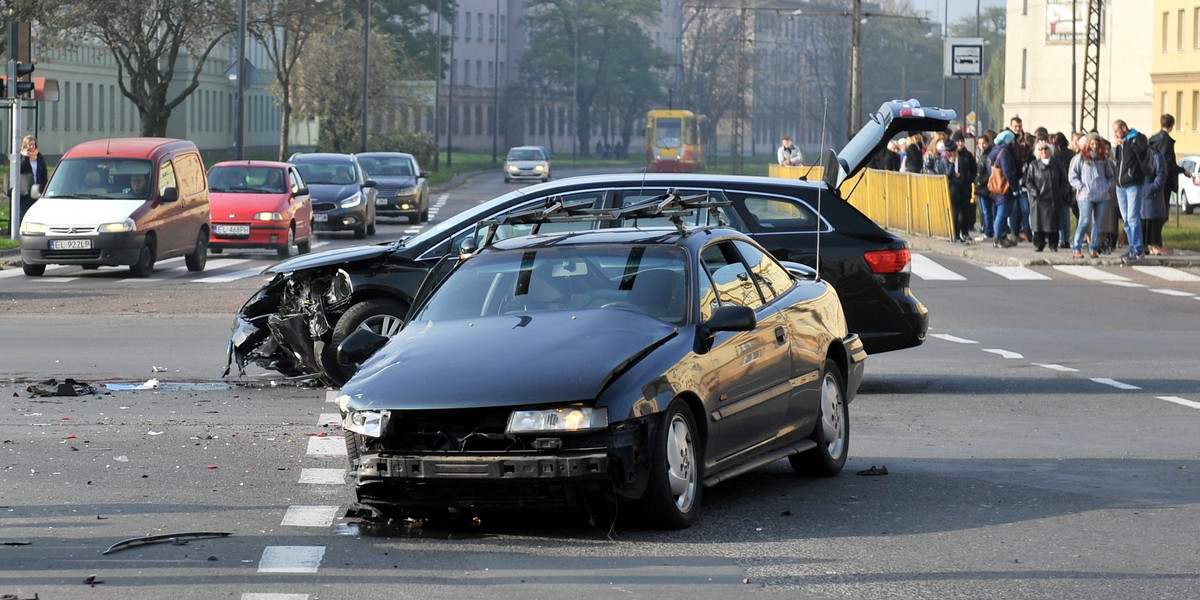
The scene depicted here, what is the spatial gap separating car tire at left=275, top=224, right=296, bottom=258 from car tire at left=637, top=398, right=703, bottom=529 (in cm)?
2237

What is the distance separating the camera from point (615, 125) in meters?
142

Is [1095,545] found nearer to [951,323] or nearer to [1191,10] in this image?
[951,323]

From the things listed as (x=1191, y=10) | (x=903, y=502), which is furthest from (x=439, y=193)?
(x=903, y=502)

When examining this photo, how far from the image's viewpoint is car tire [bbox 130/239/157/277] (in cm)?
2498

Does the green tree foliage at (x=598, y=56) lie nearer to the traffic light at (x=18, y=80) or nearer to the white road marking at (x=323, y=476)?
the traffic light at (x=18, y=80)

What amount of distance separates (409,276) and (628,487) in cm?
556

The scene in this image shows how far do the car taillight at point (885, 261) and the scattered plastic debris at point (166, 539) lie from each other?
6.51 m

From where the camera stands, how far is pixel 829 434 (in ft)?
30.4

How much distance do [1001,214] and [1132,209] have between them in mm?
4106

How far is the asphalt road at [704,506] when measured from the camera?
262 inches

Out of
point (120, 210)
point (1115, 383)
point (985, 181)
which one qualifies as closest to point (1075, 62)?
point (985, 181)

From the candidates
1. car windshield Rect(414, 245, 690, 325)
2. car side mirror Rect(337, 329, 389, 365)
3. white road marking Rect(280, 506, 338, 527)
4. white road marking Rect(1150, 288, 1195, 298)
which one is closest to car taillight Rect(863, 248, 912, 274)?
car windshield Rect(414, 245, 690, 325)

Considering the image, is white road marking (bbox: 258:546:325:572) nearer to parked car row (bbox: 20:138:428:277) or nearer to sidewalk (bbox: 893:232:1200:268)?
parked car row (bbox: 20:138:428:277)

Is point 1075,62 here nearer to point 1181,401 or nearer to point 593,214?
point 1181,401
